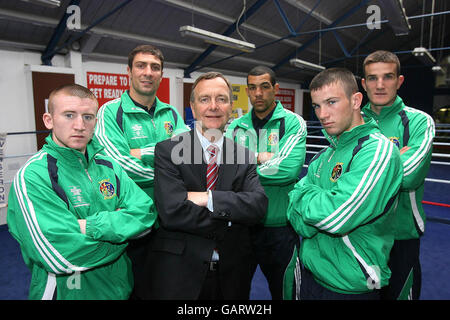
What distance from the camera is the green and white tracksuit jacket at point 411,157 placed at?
5.65 feet

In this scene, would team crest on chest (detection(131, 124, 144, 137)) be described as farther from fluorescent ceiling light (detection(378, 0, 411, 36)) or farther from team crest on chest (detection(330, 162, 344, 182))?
fluorescent ceiling light (detection(378, 0, 411, 36))

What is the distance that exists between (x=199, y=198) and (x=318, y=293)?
77cm

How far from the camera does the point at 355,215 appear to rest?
51.9 inches

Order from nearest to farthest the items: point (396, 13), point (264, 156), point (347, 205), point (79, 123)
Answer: point (347, 205), point (79, 123), point (264, 156), point (396, 13)

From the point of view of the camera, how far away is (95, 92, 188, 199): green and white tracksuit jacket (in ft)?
6.22

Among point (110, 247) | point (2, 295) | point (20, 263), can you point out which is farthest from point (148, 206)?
point (20, 263)

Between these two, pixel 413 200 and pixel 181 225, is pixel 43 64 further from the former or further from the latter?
pixel 413 200

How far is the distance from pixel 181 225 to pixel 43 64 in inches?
328

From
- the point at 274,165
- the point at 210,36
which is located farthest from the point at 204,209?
the point at 210,36

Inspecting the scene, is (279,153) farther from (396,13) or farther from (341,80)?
(396,13)

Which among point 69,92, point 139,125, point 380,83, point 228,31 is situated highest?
point 228,31

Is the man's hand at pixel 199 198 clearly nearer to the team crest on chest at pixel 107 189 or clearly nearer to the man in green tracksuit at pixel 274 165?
the team crest on chest at pixel 107 189

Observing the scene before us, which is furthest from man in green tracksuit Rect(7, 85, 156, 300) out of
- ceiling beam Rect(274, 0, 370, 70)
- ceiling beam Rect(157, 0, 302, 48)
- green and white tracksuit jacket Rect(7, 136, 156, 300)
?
ceiling beam Rect(274, 0, 370, 70)

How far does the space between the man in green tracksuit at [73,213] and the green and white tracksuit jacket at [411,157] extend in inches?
57.5
